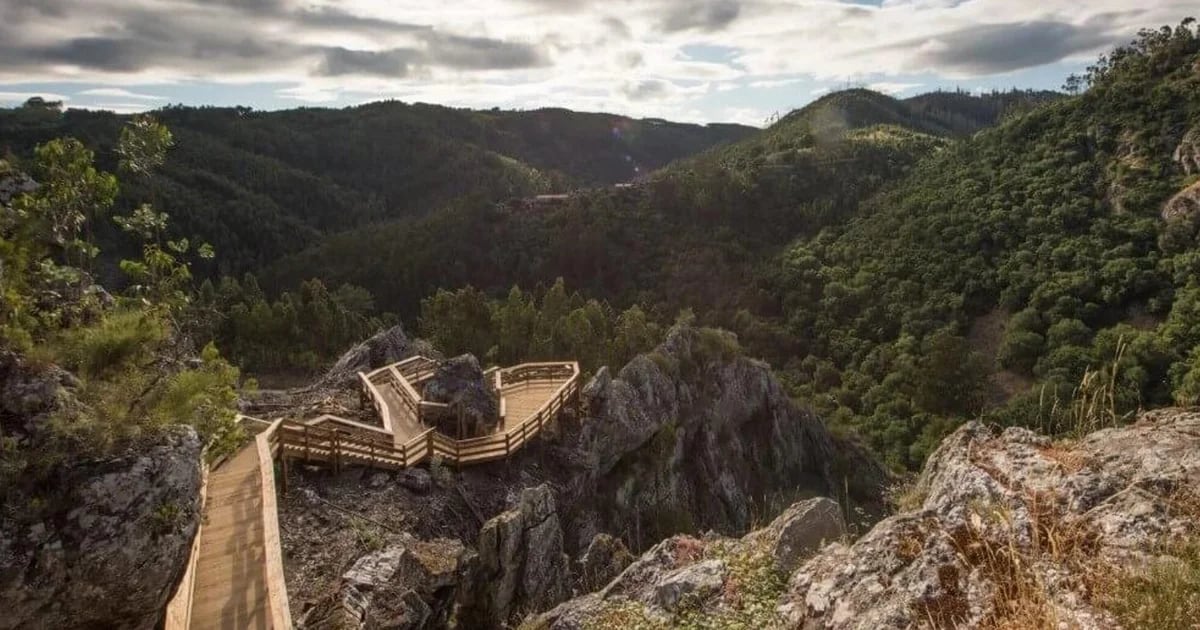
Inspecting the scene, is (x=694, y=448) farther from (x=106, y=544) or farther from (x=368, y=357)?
(x=106, y=544)

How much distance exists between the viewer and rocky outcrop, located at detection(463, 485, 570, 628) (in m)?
14.4

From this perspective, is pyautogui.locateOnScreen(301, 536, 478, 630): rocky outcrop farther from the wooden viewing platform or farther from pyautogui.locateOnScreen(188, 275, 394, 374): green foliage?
pyautogui.locateOnScreen(188, 275, 394, 374): green foliage

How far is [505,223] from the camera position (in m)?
107

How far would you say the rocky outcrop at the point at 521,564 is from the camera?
14414 millimetres

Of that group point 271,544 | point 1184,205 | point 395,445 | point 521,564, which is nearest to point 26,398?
point 271,544

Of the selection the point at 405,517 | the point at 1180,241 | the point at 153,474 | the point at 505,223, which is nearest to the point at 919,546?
the point at 153,474

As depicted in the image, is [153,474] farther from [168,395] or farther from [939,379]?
[939,379]

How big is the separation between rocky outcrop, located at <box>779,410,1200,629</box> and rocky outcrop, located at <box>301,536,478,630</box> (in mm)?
7149

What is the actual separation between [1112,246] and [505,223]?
80.3m

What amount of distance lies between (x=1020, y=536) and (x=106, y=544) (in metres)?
9.75

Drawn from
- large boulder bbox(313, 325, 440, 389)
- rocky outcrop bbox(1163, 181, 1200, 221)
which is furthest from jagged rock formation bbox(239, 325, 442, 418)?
rocky outcrop bbox(1163, 181, 1200, 221)

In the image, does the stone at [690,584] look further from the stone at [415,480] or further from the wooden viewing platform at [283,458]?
the stone at [415,480]

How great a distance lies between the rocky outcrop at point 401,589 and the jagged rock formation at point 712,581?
311 centimetres

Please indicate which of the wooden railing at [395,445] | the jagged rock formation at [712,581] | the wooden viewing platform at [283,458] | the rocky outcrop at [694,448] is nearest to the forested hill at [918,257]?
the rocky outcrop at [694,448]
